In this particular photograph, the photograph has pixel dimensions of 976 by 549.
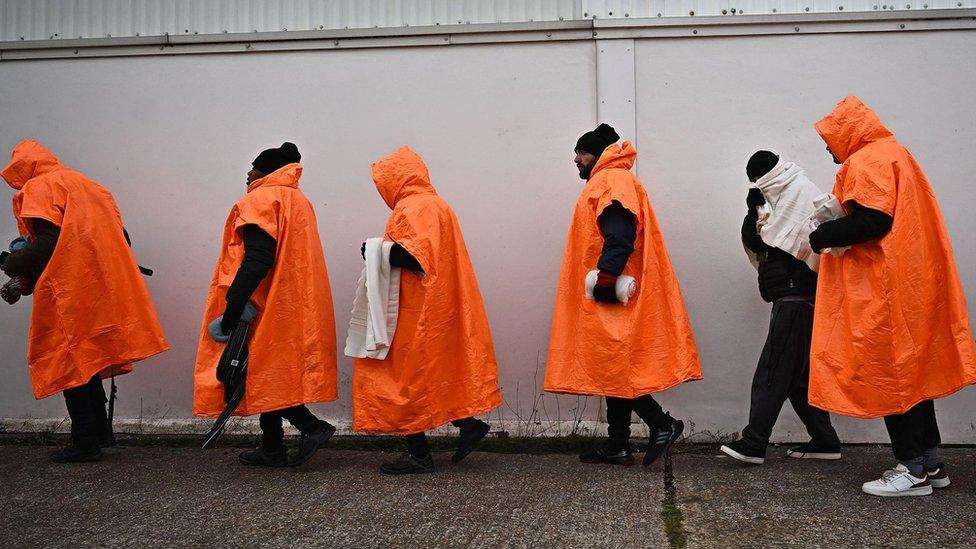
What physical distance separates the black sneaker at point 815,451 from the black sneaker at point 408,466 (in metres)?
1.95

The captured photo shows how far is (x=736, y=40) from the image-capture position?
212 inches

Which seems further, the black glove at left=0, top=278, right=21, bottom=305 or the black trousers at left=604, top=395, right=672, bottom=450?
the black glove at left=0, top=278, right=21, bottom=305

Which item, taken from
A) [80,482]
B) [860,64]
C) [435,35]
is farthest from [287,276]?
[860,64]

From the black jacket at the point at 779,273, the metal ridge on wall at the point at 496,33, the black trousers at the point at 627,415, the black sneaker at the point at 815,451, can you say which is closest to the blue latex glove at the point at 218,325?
the black trousers at the point at 627,415

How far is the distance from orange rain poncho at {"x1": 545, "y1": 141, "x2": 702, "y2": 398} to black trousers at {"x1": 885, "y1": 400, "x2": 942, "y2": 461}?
35.9 inches

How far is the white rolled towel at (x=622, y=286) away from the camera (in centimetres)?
432

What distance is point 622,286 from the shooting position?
170 inches

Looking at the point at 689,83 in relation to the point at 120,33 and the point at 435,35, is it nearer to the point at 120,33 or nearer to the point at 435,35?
the point at 435,35

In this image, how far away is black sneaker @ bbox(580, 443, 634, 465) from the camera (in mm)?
4629

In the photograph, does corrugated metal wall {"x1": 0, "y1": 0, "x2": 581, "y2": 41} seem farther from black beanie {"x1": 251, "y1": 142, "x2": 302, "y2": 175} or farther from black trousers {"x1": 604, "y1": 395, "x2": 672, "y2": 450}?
black trousers {"x1": 604, "y1": 395, "x2": 672, "y2": 450}

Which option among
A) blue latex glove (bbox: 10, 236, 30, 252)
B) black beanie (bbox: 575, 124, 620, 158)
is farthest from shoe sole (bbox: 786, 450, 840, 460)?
blue latex glove (bbox: 10, 236, 30, 252)

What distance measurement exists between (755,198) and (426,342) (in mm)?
1817

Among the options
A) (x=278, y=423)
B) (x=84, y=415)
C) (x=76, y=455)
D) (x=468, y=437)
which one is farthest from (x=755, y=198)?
(x=76, y=455)

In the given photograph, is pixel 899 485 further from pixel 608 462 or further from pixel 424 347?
pixel 424 347
